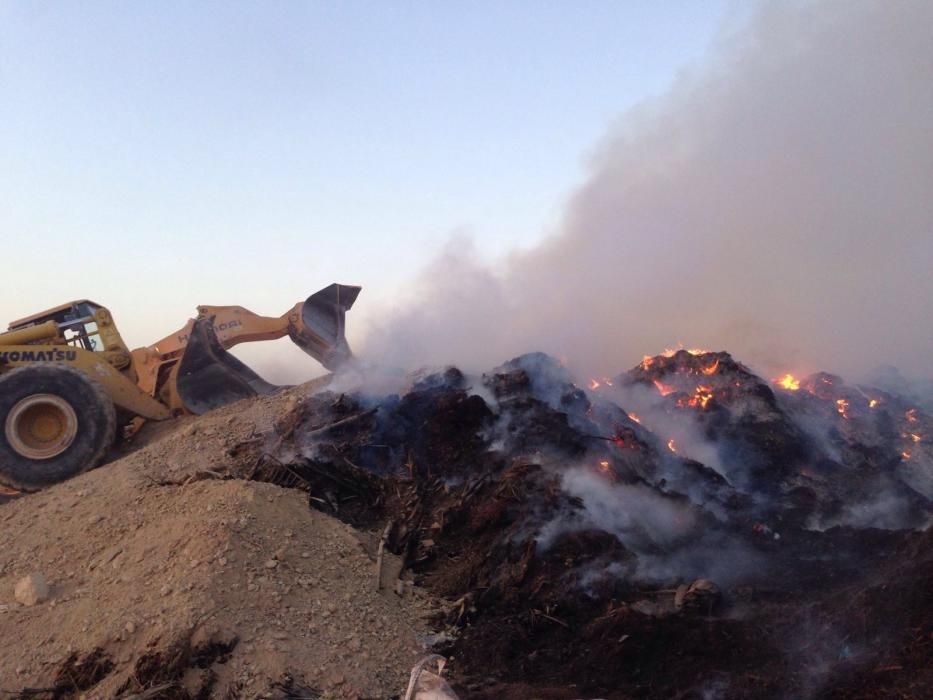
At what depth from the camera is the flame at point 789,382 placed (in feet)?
47.4

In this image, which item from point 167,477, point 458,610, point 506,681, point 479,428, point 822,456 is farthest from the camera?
point 822,456

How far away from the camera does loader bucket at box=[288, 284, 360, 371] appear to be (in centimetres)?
1445

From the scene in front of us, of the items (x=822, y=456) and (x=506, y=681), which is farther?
(x=822, y=456)

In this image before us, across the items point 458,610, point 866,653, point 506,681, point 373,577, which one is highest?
point 373,577

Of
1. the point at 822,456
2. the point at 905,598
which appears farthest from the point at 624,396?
the point at 905,598

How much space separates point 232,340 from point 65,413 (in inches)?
133

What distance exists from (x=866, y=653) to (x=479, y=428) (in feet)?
19.0

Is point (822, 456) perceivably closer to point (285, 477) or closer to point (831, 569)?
point (831, 569)

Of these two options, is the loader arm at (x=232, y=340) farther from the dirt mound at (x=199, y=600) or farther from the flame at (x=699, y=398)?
the flame at (x=699, y=398)

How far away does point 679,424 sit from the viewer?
1253cm

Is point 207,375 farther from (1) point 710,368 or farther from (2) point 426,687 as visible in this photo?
(2) point 426,687

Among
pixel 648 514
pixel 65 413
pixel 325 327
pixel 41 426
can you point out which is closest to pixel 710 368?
pixel 648 514

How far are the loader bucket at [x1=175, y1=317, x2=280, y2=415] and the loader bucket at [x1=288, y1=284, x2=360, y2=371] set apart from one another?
1323mm

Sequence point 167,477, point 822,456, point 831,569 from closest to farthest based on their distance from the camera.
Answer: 1. point 831,569
2. point 167,477
3. point 822,456
